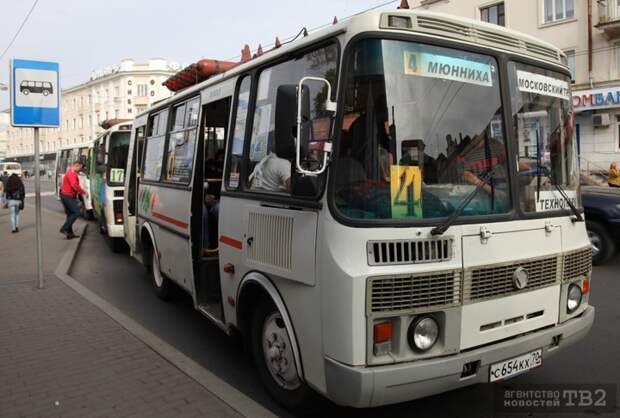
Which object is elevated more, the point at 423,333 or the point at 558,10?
the point at 558,10

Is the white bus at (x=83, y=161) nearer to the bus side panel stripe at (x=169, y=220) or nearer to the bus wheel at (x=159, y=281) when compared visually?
the bus wheel at (x=159, y=281)

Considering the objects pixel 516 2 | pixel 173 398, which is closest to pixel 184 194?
pixel 173 398

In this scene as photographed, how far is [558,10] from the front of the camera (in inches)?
957

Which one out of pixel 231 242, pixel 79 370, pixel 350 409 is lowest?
pixel 350 409

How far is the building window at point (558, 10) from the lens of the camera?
24.0 meters

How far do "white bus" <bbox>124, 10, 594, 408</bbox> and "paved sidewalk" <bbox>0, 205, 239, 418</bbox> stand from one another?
709mm

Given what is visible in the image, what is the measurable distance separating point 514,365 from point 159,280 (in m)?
5.05

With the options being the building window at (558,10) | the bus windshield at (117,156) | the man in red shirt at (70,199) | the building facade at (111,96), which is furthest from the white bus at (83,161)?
the building facade at (111,96)

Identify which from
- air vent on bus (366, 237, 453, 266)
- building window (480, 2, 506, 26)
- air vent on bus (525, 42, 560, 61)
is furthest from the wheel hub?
building window (480, 2, 506, 26)

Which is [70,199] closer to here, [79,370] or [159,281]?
[159,281]

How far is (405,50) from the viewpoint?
3.30 metres

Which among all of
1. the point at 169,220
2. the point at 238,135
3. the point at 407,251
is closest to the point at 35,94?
the point at 169,220

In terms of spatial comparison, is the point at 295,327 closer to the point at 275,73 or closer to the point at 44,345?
the point at 275,73

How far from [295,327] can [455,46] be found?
2100 millimetres
